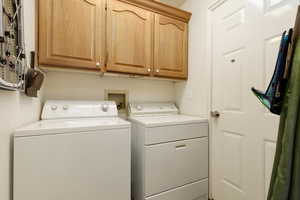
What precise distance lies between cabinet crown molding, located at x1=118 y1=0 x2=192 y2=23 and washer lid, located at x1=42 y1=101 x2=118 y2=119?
112cm

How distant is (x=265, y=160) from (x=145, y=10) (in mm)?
1794

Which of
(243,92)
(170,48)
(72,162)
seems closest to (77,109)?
(72,162)

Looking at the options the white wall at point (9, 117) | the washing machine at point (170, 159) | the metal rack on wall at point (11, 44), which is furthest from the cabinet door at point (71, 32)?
the washing machine at point (170, 159)

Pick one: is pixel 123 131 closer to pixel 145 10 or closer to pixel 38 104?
pixel 38 104

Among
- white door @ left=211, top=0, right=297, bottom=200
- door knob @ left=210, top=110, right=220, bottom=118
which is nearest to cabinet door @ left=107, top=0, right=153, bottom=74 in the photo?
white door @ left=211, top=0, right=297, bottom=200

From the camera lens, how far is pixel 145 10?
165 centimetres

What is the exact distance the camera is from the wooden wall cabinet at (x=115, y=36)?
4.10 feet

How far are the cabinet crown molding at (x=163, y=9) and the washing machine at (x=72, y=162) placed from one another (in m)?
1.32

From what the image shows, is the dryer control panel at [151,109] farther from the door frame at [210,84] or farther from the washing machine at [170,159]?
the door frame at [210,84]

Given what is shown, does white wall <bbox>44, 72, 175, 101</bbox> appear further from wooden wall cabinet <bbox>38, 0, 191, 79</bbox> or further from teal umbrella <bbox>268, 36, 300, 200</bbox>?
teal umbrella <bbox>268, 36, 300, 200</bbox>

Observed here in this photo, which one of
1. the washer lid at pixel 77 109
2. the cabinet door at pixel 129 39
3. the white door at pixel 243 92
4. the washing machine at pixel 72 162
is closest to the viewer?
the washing machine at pixel 72 162

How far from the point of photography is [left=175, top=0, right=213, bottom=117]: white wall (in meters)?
1.66

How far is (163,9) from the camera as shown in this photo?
173cm

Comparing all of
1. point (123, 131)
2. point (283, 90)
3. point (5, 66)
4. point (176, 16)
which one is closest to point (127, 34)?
point (176, 16)
